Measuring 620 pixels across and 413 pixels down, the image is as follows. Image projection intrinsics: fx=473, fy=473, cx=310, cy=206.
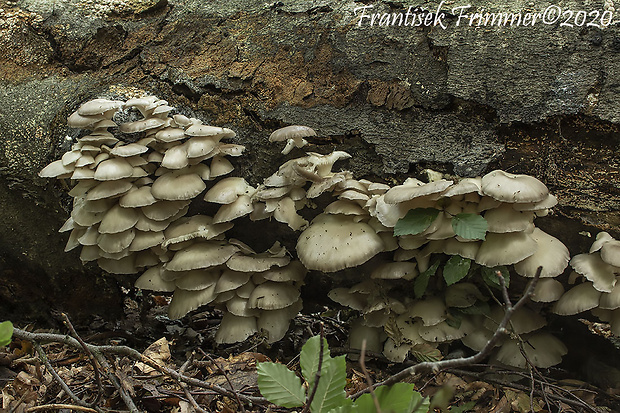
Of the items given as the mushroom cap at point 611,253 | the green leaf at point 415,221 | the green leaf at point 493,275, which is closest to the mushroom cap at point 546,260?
the green leaf at point 493,275

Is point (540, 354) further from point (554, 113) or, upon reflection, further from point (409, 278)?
point (554, 113)

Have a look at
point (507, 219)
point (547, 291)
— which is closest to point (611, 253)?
point (547, 291)

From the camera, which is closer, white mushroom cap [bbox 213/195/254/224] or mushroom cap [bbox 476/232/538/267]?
mushroom cap [bbox 476/232/538/267]

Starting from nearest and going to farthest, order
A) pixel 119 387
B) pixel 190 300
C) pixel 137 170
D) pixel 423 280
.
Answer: pixel 119 387
pixel 423 280
pixel 137 170
pixel 190 300

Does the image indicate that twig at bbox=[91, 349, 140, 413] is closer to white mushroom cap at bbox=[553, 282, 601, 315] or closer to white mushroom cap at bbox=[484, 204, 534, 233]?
white mushroom cap at bbox=[484, 204, 534, 233]

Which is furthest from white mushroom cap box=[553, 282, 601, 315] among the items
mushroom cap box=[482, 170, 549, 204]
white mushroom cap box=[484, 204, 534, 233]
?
mushroom cap box=[482, 170, 549, 204]

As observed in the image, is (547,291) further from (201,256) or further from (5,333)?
(5,333)
